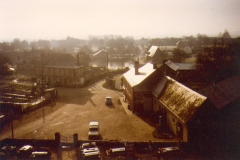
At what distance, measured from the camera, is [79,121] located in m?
25.8

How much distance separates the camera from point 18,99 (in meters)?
34.2

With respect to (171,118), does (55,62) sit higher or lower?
higher

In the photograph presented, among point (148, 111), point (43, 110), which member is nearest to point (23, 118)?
point (43, 110)

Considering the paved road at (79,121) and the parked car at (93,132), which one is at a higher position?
the parked car at (93,132)

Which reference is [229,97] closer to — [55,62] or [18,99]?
[18,99]

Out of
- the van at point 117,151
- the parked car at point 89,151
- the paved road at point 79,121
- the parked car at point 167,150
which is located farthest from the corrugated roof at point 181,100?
the parked car at point 89,151

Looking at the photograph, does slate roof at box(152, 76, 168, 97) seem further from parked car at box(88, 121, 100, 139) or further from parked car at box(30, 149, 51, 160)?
parked car at box(30, 149, 51, 160)

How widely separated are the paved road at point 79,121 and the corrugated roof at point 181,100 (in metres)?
2.91

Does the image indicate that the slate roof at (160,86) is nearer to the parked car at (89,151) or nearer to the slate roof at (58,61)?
the parked car at (89,151)

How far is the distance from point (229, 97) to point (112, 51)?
9873 cm

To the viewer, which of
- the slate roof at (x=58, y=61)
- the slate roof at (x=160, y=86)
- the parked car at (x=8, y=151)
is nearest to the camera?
the parked car at (x=8, y=151)

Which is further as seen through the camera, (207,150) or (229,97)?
(229,97)

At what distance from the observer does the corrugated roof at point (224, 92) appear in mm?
25719

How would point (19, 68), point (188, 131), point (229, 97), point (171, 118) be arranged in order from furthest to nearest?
point (19, 68), point (229, 97), point (171, 118), point (188, 131)
